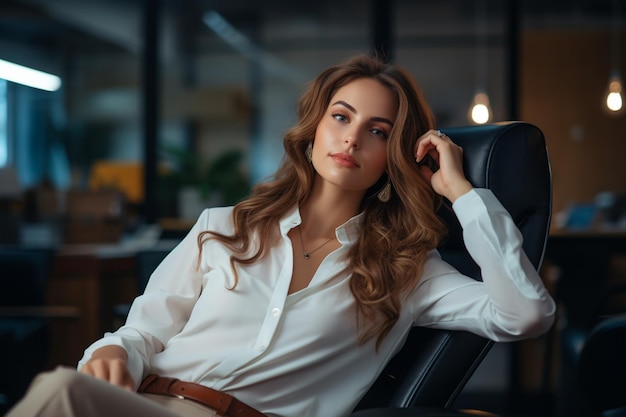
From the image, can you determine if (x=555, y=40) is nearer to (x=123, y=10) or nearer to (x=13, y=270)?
(x=123, y=10)

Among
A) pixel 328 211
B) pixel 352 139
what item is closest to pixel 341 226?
pixel 328 211

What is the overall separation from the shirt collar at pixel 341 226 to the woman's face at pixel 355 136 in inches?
2.9

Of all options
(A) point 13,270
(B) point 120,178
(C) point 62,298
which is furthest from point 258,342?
(B) point 120,178

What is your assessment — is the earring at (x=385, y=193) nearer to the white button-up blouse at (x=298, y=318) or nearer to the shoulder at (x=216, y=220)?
the white button-up blouse at (x=298, y=318)

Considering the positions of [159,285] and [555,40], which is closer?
[159,285]

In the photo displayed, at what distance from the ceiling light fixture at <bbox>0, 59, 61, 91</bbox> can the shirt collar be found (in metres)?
8.05

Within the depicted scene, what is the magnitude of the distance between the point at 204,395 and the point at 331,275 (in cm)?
35

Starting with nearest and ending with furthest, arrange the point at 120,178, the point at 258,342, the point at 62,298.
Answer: the point at 258,342 < the point at 62,298 < the point at 120,178

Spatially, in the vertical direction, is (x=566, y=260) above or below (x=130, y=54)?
below

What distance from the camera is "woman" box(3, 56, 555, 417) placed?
1580mm

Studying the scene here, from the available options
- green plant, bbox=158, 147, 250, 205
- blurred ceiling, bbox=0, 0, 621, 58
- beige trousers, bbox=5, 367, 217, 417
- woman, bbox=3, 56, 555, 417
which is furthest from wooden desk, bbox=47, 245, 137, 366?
blurred ceiling, bbox=0, 0, 621, 58

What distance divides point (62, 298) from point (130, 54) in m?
6.21

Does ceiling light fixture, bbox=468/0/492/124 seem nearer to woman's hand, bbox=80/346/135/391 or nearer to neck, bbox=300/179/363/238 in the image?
neck, bbox=300/179/363/238

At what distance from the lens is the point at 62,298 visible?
4172 millimetres
